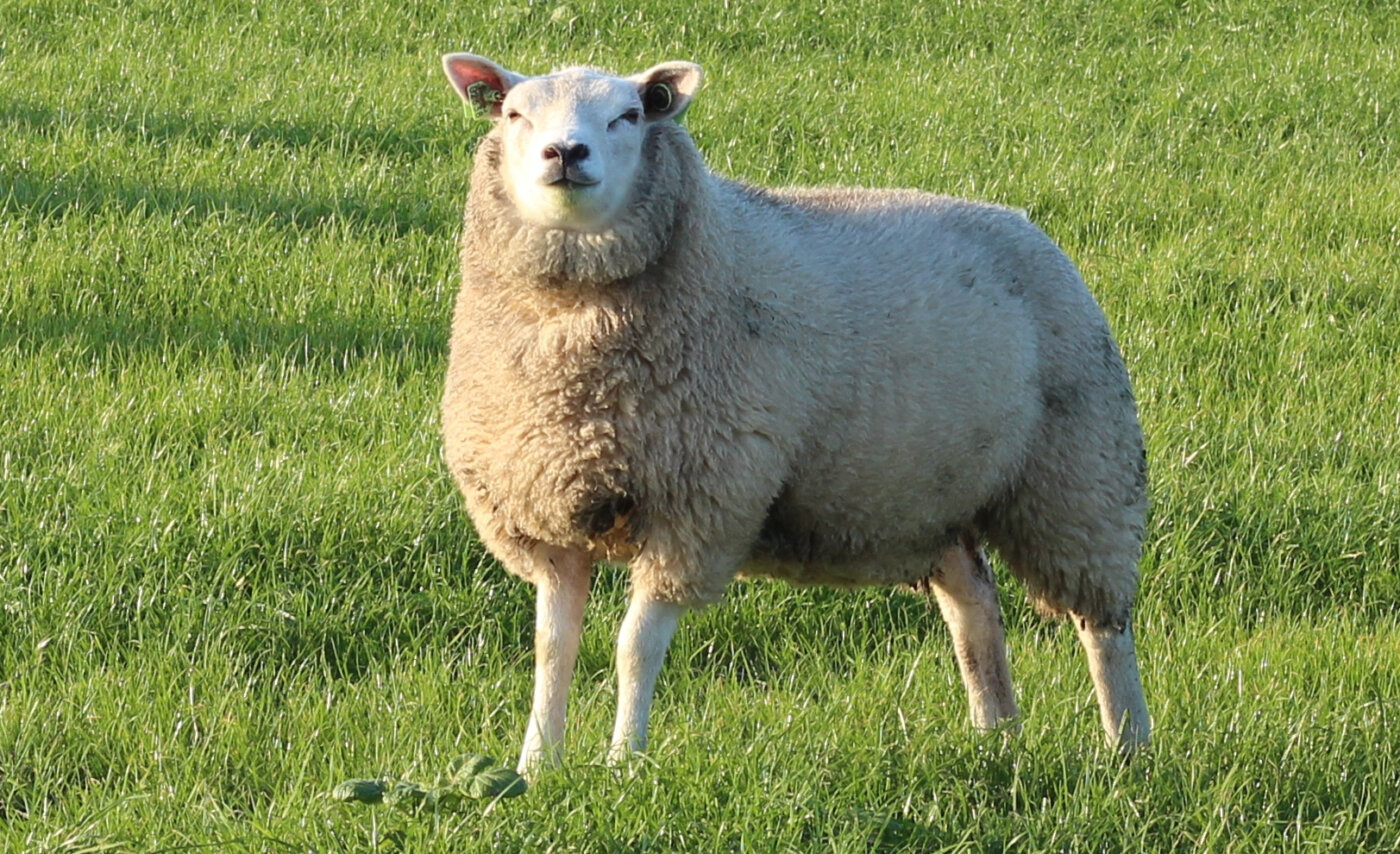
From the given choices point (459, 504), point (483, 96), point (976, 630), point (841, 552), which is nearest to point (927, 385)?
point (841, 552)

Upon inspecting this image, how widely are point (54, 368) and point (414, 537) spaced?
1.63 m

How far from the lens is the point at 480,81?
3795 mm

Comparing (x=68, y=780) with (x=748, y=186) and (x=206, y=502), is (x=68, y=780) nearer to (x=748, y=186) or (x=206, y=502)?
(x=206, y=502)

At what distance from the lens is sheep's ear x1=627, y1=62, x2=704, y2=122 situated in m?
3.67

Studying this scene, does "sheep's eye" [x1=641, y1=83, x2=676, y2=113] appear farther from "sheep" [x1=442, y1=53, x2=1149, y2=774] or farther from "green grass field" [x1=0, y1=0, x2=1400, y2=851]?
"green grass field" [x1=0, y1=0, x2=1400, y2=851]

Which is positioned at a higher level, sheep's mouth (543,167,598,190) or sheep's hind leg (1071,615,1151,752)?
sheep's mouth (543,167,598,190)

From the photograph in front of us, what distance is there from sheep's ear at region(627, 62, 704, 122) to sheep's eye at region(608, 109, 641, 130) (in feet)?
0.25

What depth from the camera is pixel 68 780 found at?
3824mm

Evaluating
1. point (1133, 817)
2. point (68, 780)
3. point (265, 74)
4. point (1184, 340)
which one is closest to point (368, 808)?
point (68, 780)

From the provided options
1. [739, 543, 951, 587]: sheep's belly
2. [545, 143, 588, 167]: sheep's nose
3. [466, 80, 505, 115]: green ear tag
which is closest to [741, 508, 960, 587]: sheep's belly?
[739, 543, 951, 587]: sheep's belly

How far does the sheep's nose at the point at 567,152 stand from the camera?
3357 millimetres

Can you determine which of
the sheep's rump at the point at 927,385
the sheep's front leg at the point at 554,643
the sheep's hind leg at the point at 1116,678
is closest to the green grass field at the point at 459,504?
the sheep's hind leg at the point at 1116,678

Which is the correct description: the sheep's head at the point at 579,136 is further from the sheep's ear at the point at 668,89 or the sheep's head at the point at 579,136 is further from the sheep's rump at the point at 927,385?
the sheep's rump at the point at 927,385

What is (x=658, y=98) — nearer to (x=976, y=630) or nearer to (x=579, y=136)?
(x=579, y=136)
